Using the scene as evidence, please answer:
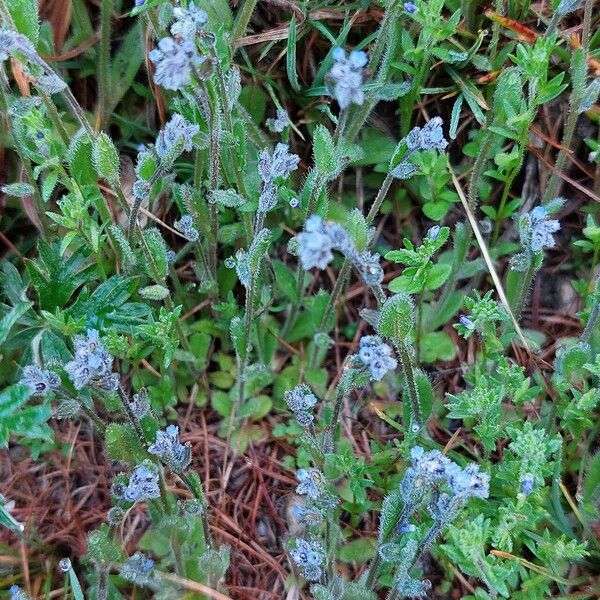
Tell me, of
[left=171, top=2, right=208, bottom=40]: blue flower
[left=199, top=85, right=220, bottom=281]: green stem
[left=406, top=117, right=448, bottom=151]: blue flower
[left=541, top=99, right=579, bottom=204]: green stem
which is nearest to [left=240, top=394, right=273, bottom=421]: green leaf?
[left=199, top=85, right=220, bottom=281]: green stem

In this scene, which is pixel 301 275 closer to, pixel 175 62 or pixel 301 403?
pixel 301 403

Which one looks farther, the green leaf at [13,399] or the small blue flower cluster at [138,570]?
the small blue flower cluster at [138,570]

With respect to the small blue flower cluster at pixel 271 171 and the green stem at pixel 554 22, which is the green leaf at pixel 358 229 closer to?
the small blue flower cluster at pixel 271 171

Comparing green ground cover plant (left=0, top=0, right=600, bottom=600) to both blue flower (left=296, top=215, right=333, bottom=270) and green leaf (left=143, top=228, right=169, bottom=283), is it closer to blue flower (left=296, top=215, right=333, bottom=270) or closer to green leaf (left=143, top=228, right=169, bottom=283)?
green leaf (left=143, top=228, right=169, bottom=283)

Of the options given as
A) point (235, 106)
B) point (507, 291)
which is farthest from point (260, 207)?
point (507, 291)

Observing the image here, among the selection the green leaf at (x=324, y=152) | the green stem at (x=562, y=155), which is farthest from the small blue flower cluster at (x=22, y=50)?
the green stem at (x=562, y=155)

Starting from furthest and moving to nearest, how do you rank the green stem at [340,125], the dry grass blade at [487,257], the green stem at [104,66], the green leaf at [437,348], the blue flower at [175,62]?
1. the green leaf at [437,348]
2. the green stem at [104,66]
3. the dry grass blade at [487,257]
4. the green stem at [340,125]
5. the blue flower at [175,62]

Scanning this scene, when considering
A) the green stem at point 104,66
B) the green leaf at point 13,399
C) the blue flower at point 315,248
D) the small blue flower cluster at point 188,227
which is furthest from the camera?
the green stem at point 104,66

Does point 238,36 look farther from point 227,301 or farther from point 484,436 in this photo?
point 484,436
